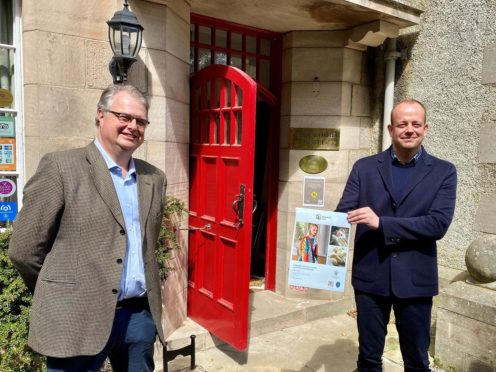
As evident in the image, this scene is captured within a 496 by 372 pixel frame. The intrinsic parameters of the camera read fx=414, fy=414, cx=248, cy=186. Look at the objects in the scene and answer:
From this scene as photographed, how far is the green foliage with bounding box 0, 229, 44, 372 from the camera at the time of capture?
265 cm

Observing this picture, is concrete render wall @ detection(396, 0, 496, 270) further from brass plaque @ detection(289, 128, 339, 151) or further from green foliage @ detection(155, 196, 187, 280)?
green foliage @ detection(155, 196, 187, 280)

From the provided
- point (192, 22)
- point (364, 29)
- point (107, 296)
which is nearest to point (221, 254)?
point (107, 296)

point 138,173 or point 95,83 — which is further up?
point 95,83

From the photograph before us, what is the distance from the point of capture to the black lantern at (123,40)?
122 inches

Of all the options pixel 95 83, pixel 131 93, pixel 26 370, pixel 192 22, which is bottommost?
pixel 26 370

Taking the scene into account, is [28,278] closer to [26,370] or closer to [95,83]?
[26,370]

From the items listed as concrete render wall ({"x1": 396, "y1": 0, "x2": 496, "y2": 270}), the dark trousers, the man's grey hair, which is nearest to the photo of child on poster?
the dark trousers

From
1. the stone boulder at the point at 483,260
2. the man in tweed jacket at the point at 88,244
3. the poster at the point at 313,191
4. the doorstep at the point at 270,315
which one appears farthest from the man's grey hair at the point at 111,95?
the poster at the point at 313,191

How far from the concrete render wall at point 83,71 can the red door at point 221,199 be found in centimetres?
38

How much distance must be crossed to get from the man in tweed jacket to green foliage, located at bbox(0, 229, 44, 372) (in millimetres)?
963

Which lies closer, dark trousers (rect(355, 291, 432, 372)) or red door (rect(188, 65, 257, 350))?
dark trousers (rect(355, 291, 432, 372))

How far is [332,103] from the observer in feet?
15.8

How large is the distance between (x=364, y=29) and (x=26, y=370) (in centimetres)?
432

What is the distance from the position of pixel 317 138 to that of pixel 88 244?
11.4ft
